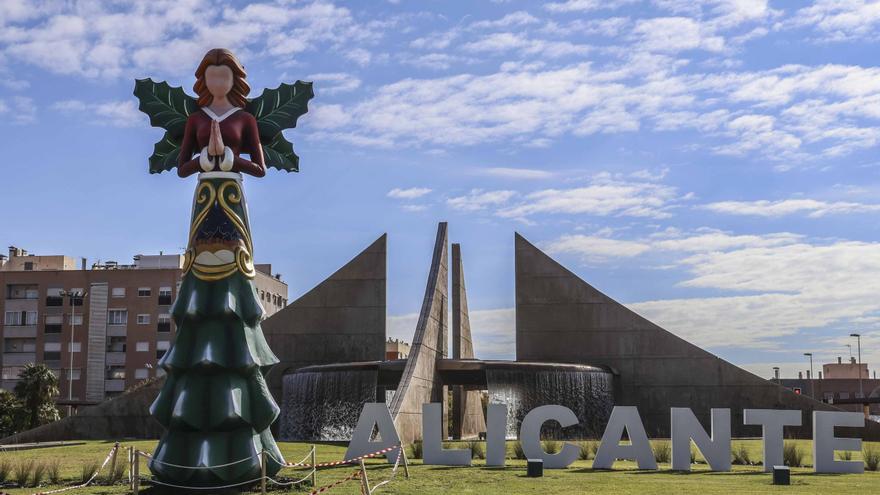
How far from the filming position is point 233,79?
1736 centimetres

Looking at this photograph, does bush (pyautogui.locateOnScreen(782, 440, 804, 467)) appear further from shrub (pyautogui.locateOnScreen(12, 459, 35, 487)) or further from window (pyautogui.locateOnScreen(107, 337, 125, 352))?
window (pyautogui.locateOnScreen(107, 337, 125, 352))

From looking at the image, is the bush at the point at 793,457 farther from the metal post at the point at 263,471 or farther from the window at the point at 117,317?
the window at the point at 117,317

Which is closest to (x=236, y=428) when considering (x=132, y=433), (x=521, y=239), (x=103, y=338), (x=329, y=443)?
(x=329, y=443)

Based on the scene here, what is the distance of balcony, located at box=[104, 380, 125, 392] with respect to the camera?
248 ft

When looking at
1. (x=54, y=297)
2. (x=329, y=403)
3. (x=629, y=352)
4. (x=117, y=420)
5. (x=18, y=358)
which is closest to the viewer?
(x=329, y=403)

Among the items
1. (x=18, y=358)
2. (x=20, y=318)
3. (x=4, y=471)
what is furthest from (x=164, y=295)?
(x=4, y=471)

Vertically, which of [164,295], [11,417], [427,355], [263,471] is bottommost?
[11,417]

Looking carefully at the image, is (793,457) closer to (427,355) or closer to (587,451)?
(587,451)

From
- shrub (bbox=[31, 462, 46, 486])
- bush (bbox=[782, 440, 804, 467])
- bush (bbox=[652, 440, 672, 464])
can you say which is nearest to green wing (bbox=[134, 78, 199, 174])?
shrub (bbox=[31, 462, 46, 486])

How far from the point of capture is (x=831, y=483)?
19203 mm

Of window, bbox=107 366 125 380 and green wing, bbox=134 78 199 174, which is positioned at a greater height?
green wing, bbox=134 78 199 174

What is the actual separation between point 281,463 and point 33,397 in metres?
38.6

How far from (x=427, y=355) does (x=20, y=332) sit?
2019 inches

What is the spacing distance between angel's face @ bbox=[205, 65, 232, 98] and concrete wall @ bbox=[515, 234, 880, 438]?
28069 mm
